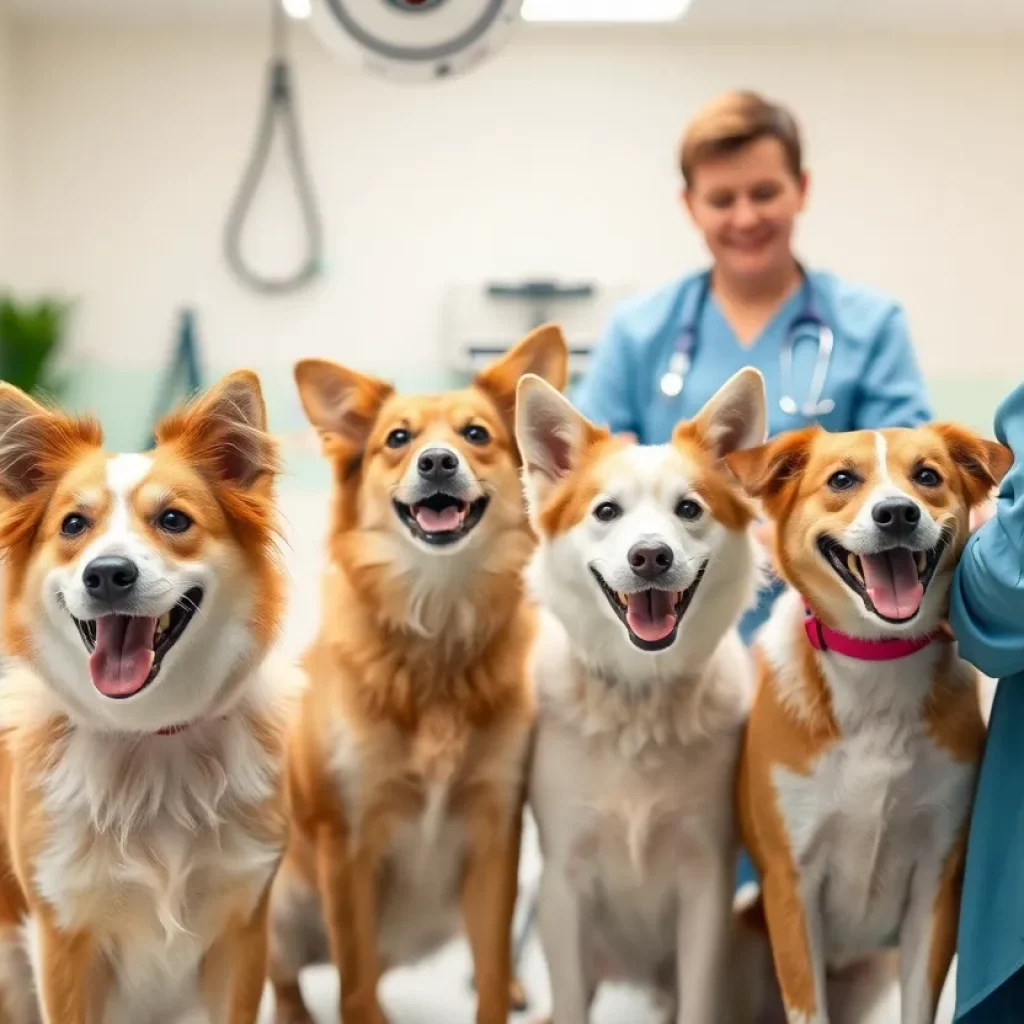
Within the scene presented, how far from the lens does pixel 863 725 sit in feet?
4.98

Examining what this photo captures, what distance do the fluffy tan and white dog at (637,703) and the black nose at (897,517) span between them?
28cm

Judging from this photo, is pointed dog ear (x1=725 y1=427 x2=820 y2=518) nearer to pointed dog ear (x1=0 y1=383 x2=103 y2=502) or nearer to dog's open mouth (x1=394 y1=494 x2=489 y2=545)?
dog's open mouth (x1=394 y1=494 x2=489 y2=545)

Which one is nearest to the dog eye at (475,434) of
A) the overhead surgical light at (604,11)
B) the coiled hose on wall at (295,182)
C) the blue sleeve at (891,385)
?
the blue sleeve at (891,385)

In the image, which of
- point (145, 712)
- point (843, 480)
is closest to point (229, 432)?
point (145, 712)

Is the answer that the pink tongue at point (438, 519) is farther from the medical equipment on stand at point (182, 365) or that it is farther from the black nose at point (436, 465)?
the medical equipment on stand at point (182, 365)

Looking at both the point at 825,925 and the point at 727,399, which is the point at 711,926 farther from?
the point at 727,399

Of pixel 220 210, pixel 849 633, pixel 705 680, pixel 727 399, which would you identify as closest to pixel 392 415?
pixel 727 399

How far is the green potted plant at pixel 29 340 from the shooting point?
379 cm

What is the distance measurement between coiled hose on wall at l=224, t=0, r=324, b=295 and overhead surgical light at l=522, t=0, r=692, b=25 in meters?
0.91

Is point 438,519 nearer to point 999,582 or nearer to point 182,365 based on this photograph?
point 999,582

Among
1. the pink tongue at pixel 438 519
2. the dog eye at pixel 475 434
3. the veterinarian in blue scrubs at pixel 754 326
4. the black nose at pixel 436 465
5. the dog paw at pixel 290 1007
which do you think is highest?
the veterinarian in blue scrubs at pixel 754 326

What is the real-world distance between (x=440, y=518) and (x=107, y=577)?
1.79ft

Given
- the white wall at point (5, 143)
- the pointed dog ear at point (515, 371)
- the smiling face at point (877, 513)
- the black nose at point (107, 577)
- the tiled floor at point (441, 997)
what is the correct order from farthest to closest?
the white wall at point (5, 143) → the tiled floor at point (441, 997) → the pointed dog ear at point (515, 371) → the smiling face at point (877, 513) → the black nose at point (107, 577)

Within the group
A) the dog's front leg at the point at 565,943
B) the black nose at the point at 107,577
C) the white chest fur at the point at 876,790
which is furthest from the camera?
the dog's front leg at the point at 565,943
